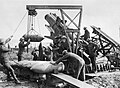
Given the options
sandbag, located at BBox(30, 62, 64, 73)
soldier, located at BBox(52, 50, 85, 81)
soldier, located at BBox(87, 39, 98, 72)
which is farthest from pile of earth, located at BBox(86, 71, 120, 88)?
sandbag, located at BBox(30, 62, 64, 73)

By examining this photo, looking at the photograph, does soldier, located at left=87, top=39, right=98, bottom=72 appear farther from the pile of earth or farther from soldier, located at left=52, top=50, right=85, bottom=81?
soldier, located at left=52, top=50, right=85, bottom=81

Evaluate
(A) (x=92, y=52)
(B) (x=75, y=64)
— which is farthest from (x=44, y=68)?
(A) (x=92, y=52)

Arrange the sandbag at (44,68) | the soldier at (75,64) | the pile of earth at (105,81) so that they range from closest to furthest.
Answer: the sandbag at (44,68) < the soldier at (75,64) < the pile of earth at (105,81)

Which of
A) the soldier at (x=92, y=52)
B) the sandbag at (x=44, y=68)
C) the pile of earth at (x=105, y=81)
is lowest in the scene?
the pile of earth at (x=105, y=81)

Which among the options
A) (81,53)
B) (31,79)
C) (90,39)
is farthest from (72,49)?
(31,79)

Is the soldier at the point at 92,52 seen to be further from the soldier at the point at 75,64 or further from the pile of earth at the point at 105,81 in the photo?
the soldier at the point at 75,64

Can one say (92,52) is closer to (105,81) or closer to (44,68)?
(105,81)

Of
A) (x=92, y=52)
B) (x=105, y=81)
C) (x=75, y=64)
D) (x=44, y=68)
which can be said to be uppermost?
(x=92, y=52)

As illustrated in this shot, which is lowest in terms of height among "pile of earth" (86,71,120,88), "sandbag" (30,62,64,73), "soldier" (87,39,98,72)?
"pile of earth" (86,71,120,88)

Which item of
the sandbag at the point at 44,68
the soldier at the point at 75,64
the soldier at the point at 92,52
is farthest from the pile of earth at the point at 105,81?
the sandbag at the point at 44,68

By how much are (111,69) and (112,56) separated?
0.80m

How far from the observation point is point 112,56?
11.9 m

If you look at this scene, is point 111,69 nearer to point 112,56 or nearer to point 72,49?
point 112,56

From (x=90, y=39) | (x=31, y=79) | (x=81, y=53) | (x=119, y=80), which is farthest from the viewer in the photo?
(x=90, y=39)
